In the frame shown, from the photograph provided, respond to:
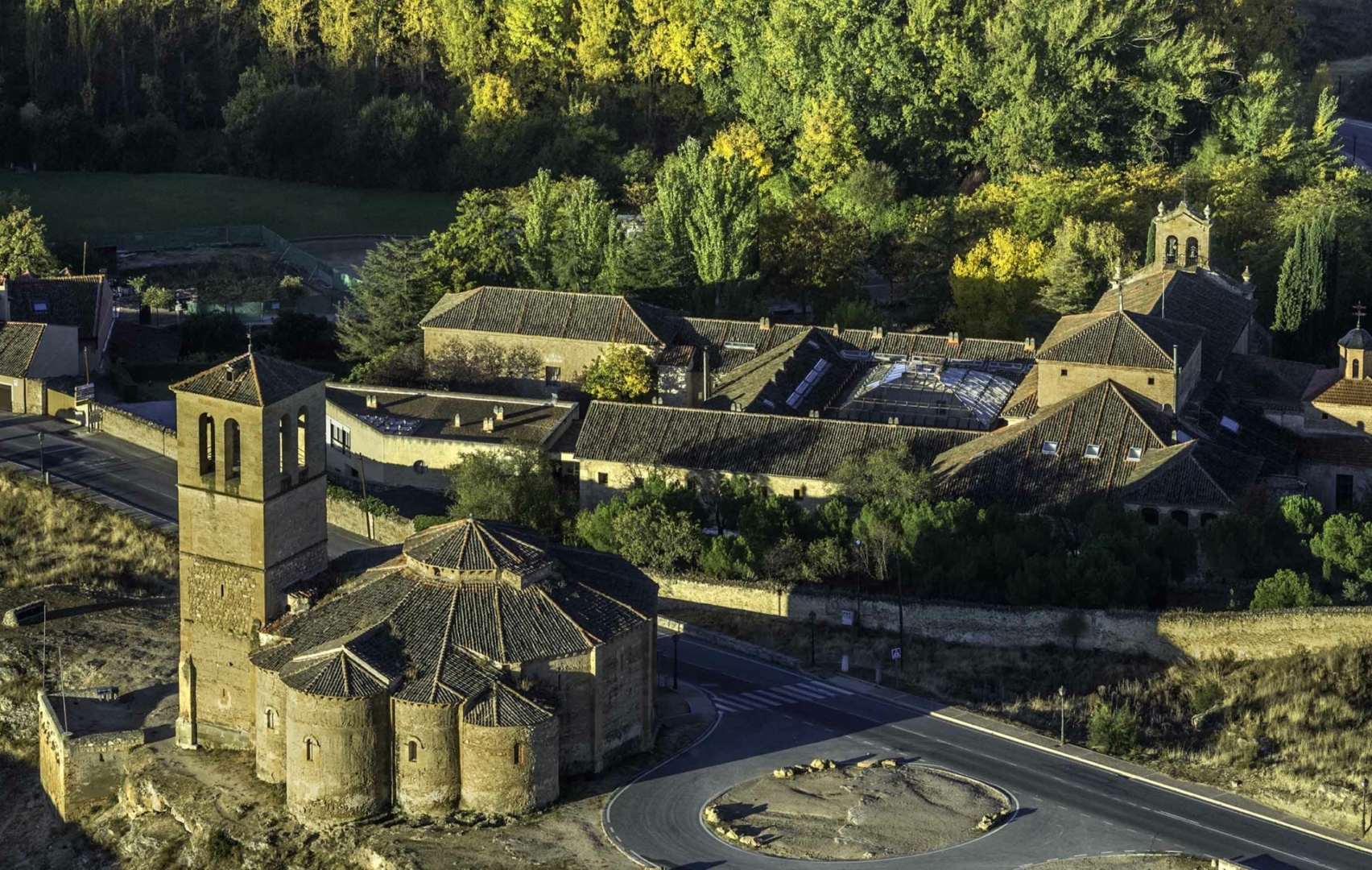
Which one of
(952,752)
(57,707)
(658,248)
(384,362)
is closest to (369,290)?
(384,362)

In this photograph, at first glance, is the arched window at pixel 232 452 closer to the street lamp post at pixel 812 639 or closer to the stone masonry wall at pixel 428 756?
the stone masonry wall at pixel 428 756

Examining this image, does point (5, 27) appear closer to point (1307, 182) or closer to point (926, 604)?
point (1307, 182)

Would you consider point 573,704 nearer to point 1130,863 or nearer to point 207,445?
point 207,445

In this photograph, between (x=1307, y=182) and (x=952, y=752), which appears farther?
(x=1307, y=182)

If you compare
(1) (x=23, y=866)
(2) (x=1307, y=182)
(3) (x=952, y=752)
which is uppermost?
(2) (x=1307, y=182)

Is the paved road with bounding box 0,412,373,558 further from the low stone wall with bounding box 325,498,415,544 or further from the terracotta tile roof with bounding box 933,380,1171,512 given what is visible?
the terracotta tile roof with bounding box 933,380,1171,512
